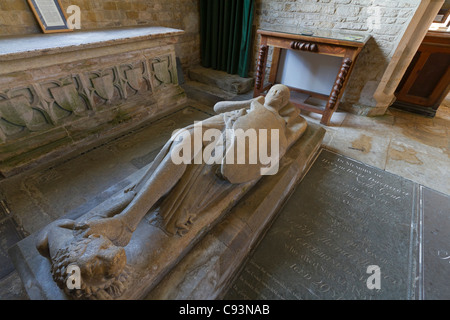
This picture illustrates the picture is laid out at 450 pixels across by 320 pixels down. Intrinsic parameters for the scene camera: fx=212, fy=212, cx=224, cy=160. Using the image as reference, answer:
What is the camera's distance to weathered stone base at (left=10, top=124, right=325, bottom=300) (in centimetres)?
126

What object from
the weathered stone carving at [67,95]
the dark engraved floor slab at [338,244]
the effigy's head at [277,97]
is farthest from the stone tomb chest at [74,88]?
the dark engraved floor slab at [338,244]

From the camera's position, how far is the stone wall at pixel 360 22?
3176 millimetres

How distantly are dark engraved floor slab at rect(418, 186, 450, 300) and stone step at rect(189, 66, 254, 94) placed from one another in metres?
3.34

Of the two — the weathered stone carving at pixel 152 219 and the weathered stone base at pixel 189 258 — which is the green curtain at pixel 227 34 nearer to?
the weathered stone carving at pixel 152 219

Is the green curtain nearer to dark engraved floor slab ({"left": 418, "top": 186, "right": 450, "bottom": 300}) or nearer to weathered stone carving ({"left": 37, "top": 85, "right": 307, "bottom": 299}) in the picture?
weathered stone carving ({"left": 37, "top": 85, "right": 307, "bottom": 299})

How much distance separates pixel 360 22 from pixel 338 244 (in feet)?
11.6

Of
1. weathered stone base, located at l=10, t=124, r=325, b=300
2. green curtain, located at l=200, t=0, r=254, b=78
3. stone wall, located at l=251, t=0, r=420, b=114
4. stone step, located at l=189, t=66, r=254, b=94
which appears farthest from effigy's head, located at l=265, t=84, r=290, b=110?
green curtain, located at l=200, t=0, r=254, b=78

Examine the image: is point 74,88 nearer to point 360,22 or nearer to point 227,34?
point 227,34

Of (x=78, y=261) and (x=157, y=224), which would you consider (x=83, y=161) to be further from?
(x=78, y=261)

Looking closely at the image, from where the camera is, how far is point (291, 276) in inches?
63.4

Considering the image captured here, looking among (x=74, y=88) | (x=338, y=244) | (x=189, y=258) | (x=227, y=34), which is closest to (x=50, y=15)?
(x=74, y=88)

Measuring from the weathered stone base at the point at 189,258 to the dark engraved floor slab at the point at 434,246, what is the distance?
1.29m

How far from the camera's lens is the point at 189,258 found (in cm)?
145

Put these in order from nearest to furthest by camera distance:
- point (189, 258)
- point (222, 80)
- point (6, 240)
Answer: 1. point (189, 258)
2. point (6, 240)
3. point (222, 80)
